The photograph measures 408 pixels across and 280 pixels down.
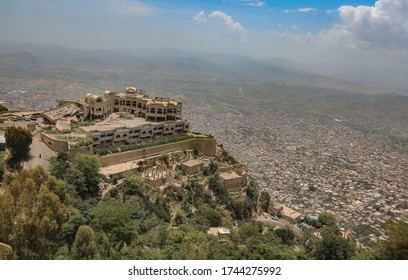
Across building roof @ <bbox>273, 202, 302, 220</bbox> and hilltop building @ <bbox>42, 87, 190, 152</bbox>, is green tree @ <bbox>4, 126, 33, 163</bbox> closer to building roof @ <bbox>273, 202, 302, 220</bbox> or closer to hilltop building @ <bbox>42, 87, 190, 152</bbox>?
hilltop building @ <bbox>42, 87, 190, 152</bbox>

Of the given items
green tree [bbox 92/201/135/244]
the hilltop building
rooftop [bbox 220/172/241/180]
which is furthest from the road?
green tree [bbox 92/201/135/244]

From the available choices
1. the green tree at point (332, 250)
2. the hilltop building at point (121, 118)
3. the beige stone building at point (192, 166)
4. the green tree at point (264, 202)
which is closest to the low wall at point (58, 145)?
the hilltop building at point (121, 118)

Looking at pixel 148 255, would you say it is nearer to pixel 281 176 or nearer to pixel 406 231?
pixel 406 231

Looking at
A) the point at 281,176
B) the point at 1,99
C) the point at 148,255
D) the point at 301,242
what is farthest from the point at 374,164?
the point at 1,99

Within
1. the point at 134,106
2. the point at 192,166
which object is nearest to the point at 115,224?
the point at 192,166

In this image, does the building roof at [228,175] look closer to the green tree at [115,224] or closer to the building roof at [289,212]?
the building roof at [289,212]

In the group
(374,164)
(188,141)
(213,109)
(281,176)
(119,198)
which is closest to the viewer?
(119,198)
